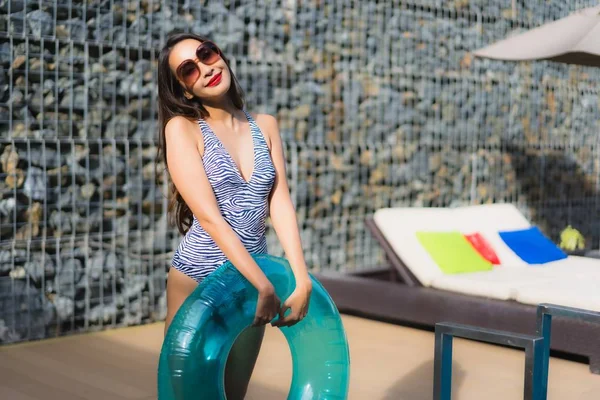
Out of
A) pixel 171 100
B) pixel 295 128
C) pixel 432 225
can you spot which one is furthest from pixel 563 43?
pixel 171 100

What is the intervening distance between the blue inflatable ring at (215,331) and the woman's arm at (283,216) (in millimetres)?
31

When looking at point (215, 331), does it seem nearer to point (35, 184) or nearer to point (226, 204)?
point (226, 204)

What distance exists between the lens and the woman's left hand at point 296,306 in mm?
2227

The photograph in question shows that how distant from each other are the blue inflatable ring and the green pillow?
3.44 m

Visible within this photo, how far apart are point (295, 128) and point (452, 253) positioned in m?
1.51

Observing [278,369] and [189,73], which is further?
[278,369]

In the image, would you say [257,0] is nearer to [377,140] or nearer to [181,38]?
[377,140]

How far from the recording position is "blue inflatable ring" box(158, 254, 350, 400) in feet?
6.85

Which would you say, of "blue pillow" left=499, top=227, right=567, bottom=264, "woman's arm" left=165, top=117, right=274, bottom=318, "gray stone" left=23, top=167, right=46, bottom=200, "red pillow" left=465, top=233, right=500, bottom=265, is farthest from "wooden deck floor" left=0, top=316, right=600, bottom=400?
"woman's arm" left=165, top=117, right=274, bottom=318

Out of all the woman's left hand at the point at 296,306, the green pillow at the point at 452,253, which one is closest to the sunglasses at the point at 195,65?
the woman's left hand at the point at 296,306

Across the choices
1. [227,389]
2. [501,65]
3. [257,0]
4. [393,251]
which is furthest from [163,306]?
[501,65]

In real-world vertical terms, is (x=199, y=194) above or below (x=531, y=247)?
above

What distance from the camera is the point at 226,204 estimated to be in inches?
90.7

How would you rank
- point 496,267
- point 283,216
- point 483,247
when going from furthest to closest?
point 483,247, point 496,267, point 283,216
